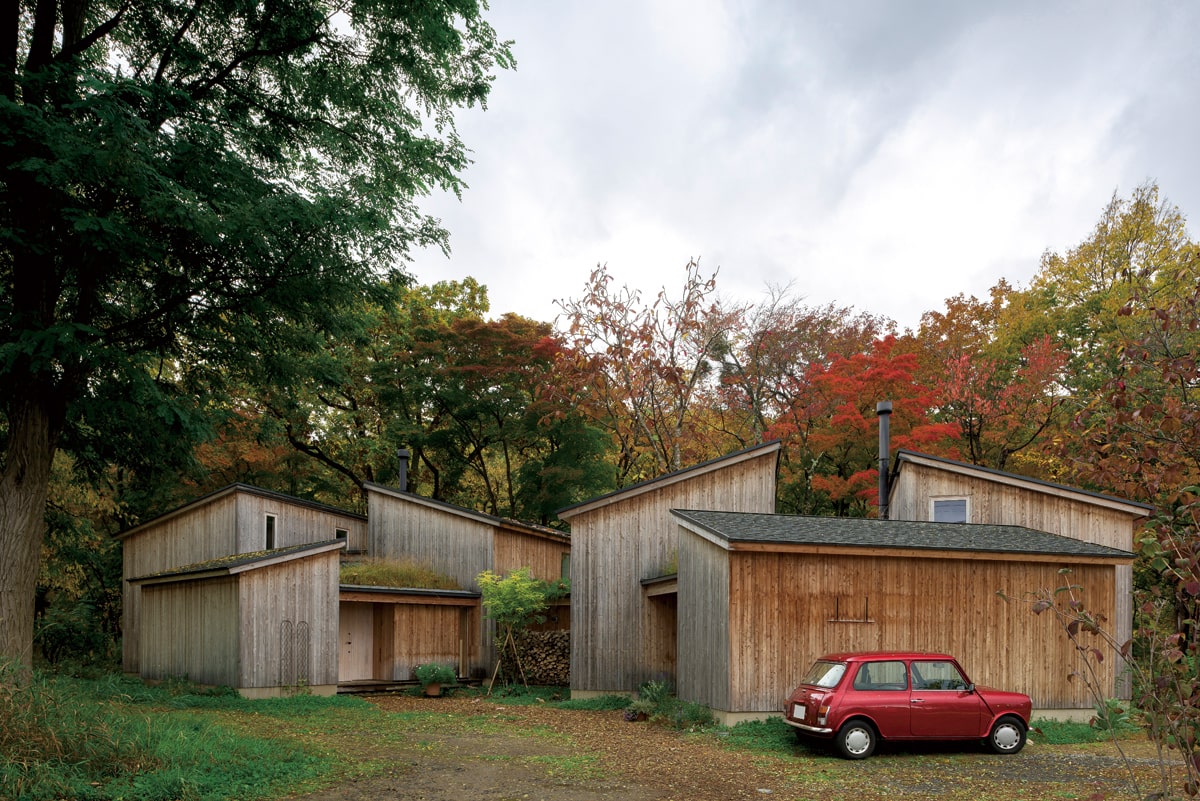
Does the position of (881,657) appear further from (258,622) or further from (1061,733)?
(258,622)

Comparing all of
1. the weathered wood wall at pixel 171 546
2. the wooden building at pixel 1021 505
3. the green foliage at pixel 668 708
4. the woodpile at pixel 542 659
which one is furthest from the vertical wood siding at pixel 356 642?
the wooden building at pixel 1021 505

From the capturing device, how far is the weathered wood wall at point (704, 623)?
51.2 feet

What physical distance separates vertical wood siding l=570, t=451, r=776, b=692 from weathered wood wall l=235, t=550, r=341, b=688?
20.6ft

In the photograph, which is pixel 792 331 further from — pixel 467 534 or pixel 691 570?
pixel 691 570

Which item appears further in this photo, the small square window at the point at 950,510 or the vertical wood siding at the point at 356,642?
the vertical wood siding at the point at 356,642

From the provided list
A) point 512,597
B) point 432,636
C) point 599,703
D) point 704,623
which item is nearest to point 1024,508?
point 704,623

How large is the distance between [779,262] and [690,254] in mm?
4328

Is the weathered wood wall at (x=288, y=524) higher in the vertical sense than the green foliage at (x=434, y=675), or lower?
higher

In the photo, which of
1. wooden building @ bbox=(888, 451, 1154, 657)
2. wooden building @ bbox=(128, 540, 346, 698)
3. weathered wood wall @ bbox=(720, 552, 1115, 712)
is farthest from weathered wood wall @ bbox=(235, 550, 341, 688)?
wooden building @ bbox=(888, 451, 1154, 657)

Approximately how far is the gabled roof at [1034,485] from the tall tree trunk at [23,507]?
18.7 metres

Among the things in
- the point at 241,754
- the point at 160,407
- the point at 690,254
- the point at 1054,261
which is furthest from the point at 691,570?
the point at 1054,261

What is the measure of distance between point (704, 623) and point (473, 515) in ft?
36.5

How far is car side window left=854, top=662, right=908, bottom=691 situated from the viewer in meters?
13.1

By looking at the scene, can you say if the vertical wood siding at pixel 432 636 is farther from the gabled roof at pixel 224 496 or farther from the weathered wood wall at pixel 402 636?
Result: the gabled roof at pixel 224 496
